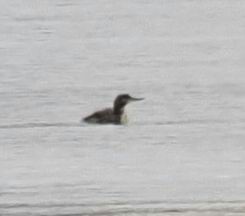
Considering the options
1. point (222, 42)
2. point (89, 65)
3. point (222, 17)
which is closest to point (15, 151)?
point (89, 65)

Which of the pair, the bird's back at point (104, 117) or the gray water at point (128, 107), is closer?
the gray water at point (128, 107)

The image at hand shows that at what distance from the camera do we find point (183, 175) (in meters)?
5.55

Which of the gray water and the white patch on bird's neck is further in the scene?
the white patch on bird's neck

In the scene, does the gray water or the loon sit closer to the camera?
the gray water

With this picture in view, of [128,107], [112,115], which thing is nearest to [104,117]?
[112,115]

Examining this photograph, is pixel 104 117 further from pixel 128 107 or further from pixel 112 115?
pixel 128 107

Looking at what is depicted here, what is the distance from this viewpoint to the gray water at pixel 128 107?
17.4ft

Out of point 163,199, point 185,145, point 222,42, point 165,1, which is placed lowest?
point 163,199

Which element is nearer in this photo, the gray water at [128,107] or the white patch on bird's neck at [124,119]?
the gray water at [128,107]

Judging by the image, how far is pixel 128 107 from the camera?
21.4ft

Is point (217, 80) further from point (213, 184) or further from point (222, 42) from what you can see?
point (213, 184)

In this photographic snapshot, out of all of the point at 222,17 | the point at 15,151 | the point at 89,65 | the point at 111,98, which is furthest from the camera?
the point at 222,17

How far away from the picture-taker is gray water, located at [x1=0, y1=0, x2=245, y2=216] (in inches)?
208

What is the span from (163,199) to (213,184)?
0.97 ft
